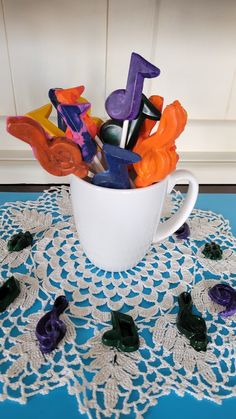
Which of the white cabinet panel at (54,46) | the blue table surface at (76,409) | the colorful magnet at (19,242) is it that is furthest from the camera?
the white cabinet panel at (54,46)

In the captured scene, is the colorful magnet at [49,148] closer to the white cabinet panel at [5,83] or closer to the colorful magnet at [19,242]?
the colorful magnet at [19,242]

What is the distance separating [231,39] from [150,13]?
14cm

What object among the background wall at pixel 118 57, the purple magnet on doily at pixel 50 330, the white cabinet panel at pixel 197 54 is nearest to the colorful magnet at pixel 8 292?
the purple magnet on doily at pixel 50 330

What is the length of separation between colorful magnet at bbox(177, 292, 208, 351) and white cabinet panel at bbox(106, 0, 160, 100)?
419 mm

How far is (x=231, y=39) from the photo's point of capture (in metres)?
0.57

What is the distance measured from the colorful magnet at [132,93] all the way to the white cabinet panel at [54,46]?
31 centimetres

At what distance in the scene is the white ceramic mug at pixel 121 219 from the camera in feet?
1.04

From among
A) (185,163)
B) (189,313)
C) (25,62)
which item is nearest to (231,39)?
(185,163)

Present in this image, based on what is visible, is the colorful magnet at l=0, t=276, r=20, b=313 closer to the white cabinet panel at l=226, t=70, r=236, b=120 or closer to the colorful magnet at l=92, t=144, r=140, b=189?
the colorful magnet at l=92, t=144, r=140, b=189

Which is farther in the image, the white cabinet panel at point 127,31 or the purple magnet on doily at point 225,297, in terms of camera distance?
the white cabinet panel at point 127,31

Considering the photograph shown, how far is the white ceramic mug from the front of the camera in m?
0.32

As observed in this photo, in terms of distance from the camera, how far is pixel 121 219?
0.33 metres

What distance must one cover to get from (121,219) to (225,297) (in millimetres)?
132

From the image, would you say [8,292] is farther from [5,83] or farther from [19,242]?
[5,83]
